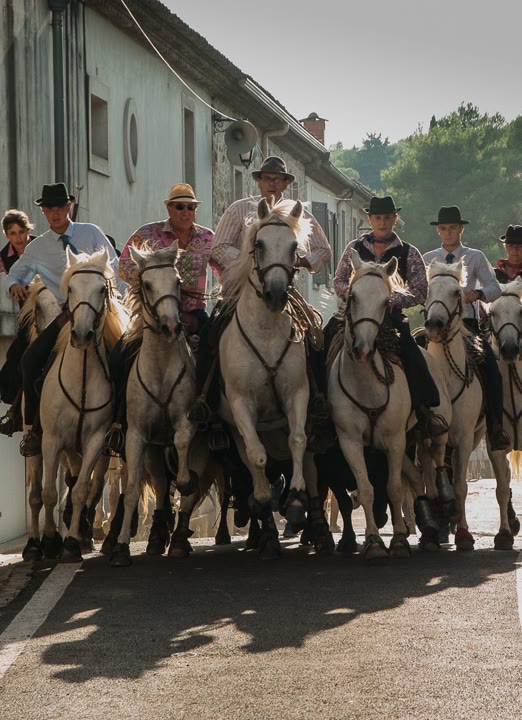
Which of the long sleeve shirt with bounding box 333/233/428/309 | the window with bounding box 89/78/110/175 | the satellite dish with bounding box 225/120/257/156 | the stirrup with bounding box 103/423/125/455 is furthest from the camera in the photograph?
the satellite dish with bounding box 225/120/257/156

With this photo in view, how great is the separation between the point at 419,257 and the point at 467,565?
110 inches

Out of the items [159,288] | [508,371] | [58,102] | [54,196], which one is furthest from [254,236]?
[58,102]

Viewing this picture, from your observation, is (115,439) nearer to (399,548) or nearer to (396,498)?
(396,498)

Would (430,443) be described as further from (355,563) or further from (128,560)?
(128,560)

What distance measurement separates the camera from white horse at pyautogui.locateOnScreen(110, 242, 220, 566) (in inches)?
413

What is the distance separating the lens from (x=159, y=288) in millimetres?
10422

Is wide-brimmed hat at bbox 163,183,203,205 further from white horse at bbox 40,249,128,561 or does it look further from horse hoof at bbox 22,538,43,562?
horse hoof at bbox 22,538,43,562

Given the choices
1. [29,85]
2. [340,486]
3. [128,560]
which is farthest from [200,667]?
[29,85]

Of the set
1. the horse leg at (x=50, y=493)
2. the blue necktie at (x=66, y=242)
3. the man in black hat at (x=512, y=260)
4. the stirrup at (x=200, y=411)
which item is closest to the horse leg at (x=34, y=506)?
the horse leg at (x=50, y=493)

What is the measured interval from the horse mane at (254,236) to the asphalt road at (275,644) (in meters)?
2.10

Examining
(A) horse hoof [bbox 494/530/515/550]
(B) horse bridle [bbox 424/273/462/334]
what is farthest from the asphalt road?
(B) horse bridle [bbox 424/273/462/334]

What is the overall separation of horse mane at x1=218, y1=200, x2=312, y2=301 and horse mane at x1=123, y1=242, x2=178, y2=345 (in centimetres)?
48

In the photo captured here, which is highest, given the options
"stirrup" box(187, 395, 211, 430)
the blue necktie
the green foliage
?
the green foliage

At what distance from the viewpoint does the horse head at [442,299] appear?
11.7m
